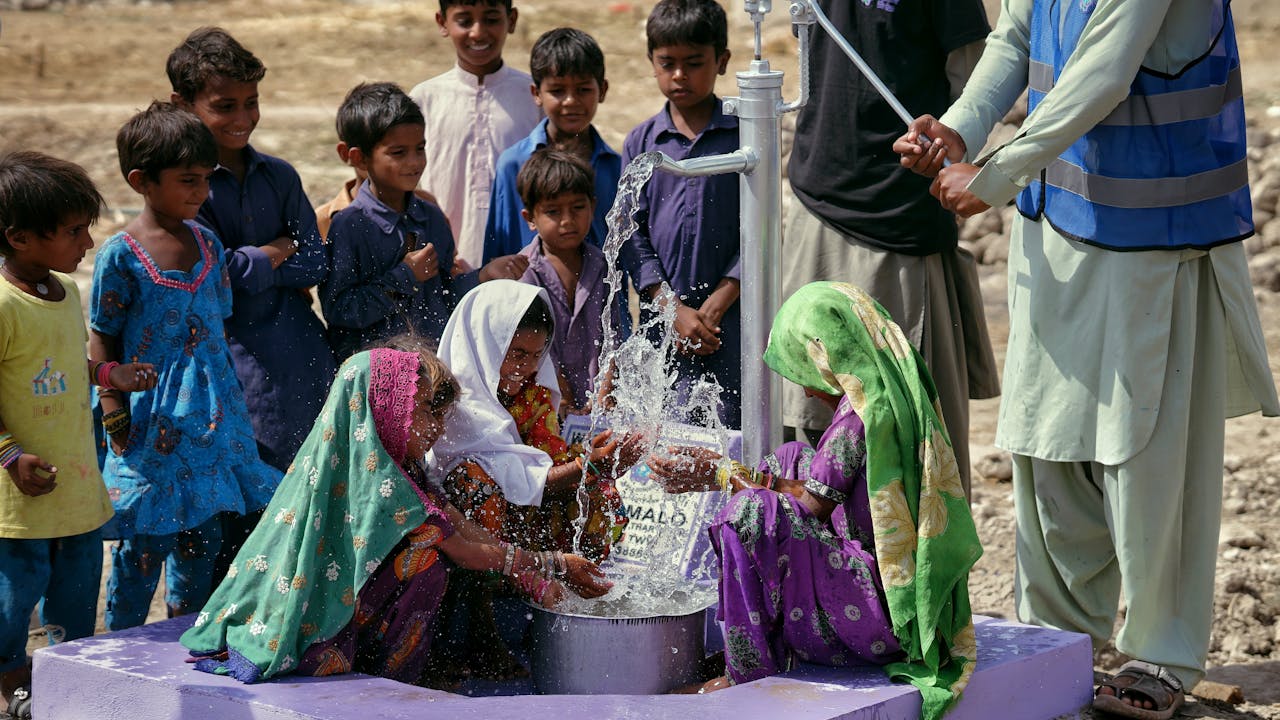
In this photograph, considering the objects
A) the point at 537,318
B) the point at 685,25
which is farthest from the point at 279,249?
the point at 685,25

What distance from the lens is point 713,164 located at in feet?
11.8

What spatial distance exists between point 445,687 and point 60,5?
61.1ft

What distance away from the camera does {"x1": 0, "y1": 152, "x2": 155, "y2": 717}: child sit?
3725 mm

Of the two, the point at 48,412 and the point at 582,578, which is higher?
the point at 48,412

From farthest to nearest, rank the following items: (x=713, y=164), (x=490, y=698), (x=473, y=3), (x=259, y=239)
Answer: (x=473, y=3) < (x=259, y=239) < (x=713, y=164) < (x=490, y=698)

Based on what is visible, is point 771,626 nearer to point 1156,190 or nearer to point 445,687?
point 445,687

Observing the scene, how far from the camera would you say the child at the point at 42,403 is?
3.72m

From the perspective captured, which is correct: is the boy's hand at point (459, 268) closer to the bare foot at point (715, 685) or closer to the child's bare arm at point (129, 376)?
the child's bare arm at point (129, 376)

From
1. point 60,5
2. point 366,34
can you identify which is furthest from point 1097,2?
point 60,5

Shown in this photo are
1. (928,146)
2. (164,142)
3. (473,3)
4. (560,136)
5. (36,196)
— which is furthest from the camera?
(473,3)

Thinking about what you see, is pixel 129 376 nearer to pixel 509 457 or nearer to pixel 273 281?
pixel 273 281

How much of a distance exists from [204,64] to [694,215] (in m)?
1.51

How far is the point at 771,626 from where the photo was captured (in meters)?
3.37

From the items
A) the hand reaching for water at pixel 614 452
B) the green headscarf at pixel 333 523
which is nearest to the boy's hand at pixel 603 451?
the hand reaching for water at pixel 614 452
